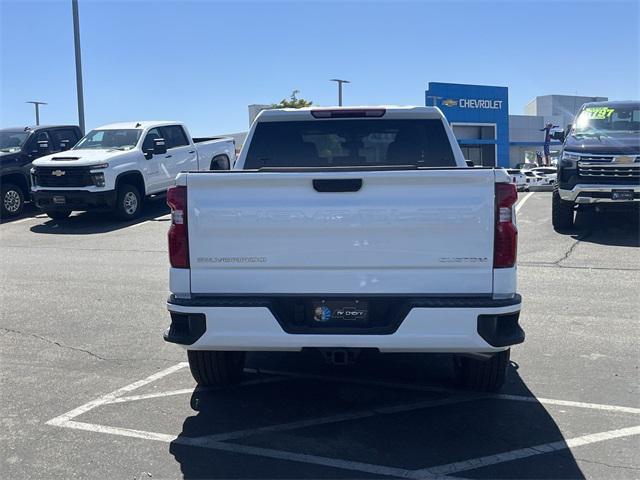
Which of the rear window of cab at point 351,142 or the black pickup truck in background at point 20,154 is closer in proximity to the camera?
the rear window of cab at point 351,142

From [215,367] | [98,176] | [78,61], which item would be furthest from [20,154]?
[215,367]

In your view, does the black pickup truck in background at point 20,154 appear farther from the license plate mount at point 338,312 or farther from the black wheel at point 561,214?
the license plate mount at point 338,312

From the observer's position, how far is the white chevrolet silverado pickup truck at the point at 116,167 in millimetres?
13914

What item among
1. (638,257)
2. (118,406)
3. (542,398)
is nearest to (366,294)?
(542,398)

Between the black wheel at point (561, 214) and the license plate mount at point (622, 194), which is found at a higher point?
the license plate mount at point (622, 194)

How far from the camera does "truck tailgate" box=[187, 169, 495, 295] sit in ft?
12.6

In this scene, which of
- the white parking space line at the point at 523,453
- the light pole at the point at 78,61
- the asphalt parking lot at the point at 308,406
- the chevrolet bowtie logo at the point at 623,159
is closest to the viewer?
the white parking space line at the point at 523,453

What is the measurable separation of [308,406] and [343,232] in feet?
4.78

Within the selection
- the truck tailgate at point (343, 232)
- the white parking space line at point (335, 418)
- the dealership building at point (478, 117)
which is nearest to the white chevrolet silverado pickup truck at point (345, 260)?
the truck tailgate at point (343, 232)

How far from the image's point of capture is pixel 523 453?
3.85 meters

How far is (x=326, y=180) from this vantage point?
392 centimetres

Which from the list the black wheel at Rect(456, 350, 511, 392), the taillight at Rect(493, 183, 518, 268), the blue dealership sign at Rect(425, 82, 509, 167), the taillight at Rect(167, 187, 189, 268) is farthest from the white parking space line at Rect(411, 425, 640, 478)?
the blue dealership sign at Rect(425, 82, 509, 167)

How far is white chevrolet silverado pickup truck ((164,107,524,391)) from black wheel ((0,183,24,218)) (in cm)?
1318

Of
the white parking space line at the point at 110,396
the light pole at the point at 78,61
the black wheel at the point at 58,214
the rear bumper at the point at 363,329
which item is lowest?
the white parking space line at the point at 110,396
